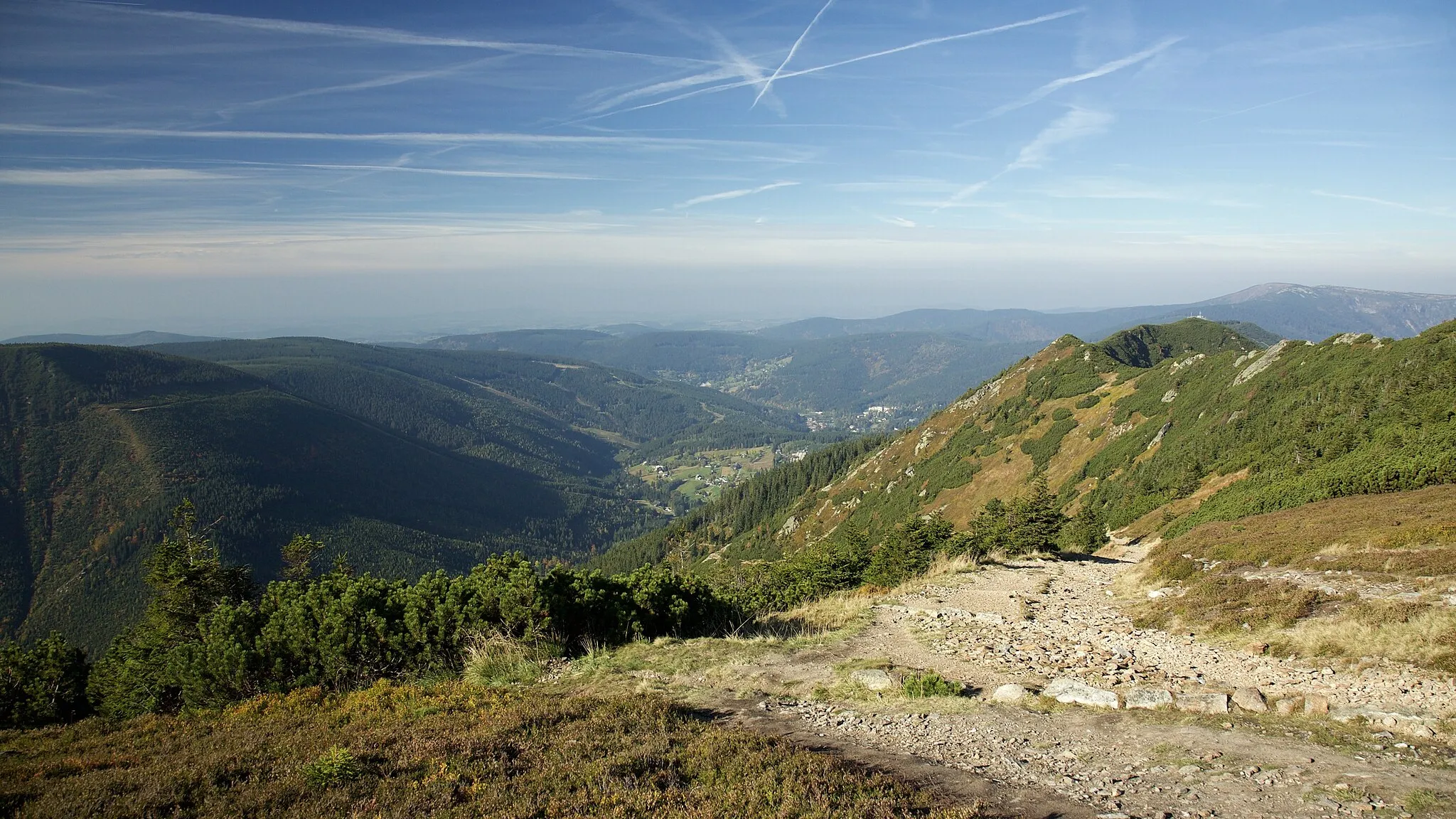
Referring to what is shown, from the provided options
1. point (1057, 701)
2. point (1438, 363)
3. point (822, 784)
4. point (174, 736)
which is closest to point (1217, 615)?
point (1057, 701)

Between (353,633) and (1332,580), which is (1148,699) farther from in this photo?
(353,633)

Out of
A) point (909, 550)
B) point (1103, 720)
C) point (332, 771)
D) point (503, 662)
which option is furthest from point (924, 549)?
point (332, 771)

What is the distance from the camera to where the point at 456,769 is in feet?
27.8

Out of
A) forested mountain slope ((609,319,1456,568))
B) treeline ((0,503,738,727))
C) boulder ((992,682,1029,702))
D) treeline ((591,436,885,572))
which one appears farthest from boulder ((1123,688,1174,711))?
treeline ((591,436,885,572))

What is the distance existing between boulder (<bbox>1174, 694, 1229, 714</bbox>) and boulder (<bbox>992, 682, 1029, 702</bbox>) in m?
2.33

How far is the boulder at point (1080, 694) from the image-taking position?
10570 millimetres

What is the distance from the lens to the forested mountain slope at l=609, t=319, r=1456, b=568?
32.2 meters

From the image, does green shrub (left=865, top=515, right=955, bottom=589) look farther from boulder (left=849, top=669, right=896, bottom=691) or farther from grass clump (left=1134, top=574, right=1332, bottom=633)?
boulder (left=849, top=669, right=896, bottom=691)

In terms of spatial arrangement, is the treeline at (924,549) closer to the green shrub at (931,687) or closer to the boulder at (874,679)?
the boulder at (874,679)

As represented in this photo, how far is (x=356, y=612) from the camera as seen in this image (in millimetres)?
14539

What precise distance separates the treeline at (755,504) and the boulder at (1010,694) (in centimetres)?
11950

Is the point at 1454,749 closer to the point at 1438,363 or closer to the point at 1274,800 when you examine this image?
the point at 1274,800

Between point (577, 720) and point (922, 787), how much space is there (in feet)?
18.3

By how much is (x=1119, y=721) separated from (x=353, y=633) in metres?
15.8
